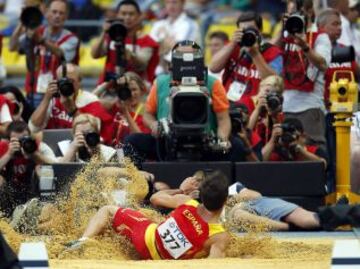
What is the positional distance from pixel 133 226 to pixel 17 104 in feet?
11.7

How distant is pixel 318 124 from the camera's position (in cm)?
1538

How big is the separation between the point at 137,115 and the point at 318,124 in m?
1.77

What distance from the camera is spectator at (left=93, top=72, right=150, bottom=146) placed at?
14.9m

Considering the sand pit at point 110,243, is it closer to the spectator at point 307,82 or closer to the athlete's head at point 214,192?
the athlete's head at point 214,192

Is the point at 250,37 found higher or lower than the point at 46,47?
higher

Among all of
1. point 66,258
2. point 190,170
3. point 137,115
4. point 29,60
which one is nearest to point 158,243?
point 66,258

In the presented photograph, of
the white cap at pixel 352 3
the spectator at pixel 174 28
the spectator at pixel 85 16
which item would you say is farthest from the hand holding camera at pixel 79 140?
the spectator at pixel 85 16

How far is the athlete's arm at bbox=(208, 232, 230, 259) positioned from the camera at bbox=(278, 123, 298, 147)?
2.36m

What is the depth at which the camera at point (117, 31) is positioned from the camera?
15750mm

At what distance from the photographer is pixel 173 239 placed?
39.1ft

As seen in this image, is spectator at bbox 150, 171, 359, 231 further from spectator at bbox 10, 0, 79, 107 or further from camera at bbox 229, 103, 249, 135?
spectator at bbox 10, 0, 79, 107

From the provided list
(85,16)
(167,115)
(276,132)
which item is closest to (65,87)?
(167,115)

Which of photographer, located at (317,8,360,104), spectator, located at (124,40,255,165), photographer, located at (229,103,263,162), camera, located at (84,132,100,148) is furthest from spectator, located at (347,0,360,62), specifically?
camera, located at (84,132,100,148)

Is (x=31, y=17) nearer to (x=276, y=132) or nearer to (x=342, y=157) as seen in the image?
A: (x=276, y=132)
